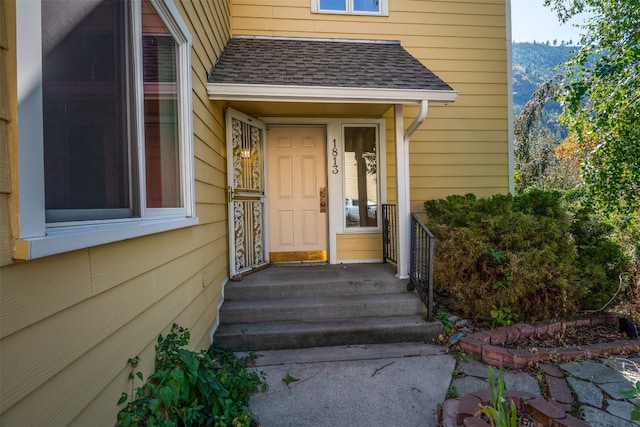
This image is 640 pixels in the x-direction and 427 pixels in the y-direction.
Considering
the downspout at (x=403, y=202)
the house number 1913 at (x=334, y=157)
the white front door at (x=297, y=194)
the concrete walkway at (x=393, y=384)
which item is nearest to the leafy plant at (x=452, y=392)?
the concrete walkway at (x=393, y=384)

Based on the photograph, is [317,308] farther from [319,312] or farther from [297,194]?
[297,194]

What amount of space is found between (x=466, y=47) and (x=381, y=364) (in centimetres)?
433

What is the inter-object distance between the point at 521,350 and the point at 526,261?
0.78 m

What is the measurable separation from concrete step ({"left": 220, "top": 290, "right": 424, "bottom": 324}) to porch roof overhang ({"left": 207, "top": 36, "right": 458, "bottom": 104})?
78.7 inches

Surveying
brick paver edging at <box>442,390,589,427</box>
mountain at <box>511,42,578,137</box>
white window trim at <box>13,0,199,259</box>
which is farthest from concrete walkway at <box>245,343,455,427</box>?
mountain at <box>511,42,578,137</box>

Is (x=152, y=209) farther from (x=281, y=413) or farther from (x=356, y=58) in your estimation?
(x=356, y=58)

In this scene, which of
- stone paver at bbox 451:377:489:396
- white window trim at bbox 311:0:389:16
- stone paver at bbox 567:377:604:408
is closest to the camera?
stone paver at bbox 567:377:604:408

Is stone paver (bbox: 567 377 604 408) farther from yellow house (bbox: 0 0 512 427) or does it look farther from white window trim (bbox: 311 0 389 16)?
white window trim (bbox: 311 0 389 16)

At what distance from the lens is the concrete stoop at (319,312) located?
9.51 feet

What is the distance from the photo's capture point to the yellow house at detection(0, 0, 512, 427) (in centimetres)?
89

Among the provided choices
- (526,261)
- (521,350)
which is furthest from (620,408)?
(526,261)

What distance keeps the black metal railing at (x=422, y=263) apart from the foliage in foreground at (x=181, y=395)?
1854mm

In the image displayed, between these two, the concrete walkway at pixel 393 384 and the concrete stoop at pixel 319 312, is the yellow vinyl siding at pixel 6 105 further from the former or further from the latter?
the concrete stoop at pixel 319 312

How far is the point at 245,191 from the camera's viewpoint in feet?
12.4
